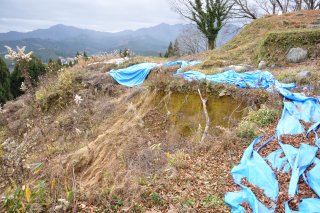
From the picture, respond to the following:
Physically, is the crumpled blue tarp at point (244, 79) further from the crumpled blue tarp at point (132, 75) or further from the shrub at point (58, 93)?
the shrub at point (58, 93)

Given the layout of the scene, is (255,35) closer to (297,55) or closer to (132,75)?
(297,55)

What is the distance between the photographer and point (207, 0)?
21672 millimetres

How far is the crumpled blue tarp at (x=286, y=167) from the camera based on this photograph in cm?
350

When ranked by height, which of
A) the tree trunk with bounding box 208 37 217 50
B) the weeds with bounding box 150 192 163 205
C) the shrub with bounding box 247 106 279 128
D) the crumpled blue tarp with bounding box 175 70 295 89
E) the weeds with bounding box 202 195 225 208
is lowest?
the weeds with bounding box 202 195 225 208

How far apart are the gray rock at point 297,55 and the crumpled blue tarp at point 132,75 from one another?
531 cm

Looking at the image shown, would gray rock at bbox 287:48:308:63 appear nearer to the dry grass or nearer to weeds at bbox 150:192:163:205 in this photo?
the dry grass

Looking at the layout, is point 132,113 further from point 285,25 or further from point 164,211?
point 285,25

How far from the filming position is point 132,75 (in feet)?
36.3

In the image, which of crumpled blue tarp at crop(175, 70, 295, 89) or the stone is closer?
crumpled blue tarp at crop(175, 70, 295, 89)

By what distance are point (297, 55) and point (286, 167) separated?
7391 mm

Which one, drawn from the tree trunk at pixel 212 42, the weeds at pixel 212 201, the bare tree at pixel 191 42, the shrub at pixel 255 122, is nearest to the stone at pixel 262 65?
the shrub at pixel 255 122

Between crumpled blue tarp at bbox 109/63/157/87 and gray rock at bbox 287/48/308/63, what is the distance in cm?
531

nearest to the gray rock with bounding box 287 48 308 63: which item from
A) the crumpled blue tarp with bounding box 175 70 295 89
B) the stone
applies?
the stone

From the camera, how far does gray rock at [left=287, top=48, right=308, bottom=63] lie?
10078mm
